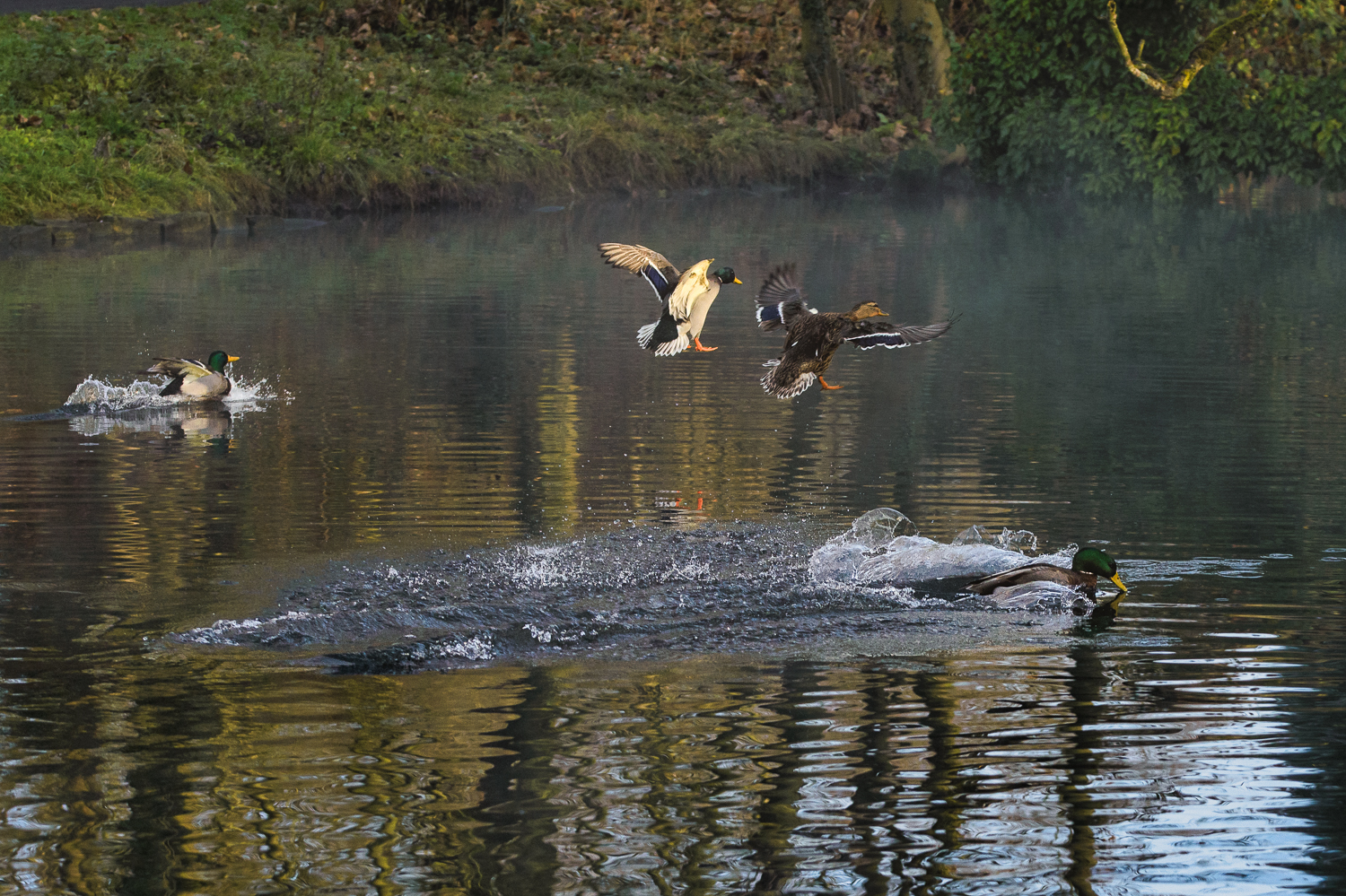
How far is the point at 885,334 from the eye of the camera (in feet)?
33.2

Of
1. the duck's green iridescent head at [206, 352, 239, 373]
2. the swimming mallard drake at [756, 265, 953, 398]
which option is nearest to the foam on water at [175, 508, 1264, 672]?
the swimming mallard drake at [756, 265, 953, 398]

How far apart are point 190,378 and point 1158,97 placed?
2289 cm

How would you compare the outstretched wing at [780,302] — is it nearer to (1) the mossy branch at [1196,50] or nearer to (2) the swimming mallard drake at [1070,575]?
(2) the swimming mallard drake at [1070,575]

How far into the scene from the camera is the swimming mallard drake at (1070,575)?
9.62m

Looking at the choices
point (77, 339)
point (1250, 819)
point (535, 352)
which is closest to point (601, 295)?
point (535, 352)

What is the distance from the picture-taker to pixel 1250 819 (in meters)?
6.62

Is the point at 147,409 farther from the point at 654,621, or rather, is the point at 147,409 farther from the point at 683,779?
the point at 683,779

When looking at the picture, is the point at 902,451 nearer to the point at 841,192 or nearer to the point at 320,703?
the point at 320,703

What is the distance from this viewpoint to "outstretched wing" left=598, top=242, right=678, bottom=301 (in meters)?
10.9

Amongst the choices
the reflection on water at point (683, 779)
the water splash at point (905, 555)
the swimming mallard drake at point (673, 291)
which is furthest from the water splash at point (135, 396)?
the reflection on water at point (683, 779)

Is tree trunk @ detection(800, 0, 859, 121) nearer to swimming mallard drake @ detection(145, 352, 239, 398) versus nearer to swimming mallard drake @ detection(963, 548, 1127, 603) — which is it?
swimming mallard drake @ detection(145, 352, 239, 398)

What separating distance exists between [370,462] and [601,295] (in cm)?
1179

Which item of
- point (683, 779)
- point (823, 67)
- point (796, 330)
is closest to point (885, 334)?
point (796, 330)

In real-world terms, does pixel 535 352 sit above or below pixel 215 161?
below
